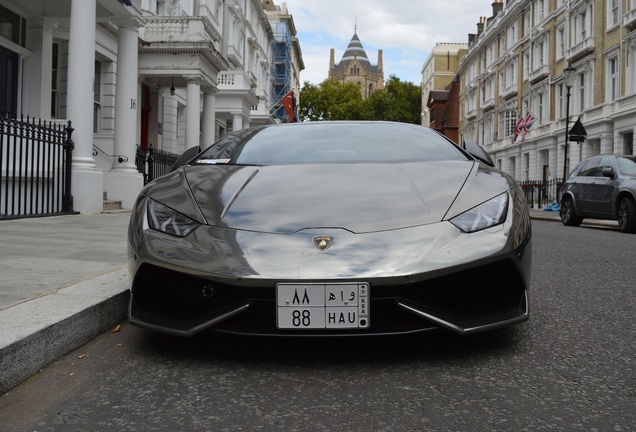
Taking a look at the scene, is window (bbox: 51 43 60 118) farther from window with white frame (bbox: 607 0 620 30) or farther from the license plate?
window with white frame (bbox: 607 0 620 30)

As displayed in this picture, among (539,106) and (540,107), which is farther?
(539,106)

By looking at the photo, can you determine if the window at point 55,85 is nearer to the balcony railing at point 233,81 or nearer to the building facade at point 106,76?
the building facade at point 106,76

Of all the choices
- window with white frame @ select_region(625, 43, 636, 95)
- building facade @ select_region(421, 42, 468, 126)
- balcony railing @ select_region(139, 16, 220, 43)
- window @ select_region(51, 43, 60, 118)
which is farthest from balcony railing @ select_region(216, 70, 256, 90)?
building facade @ select_region(421, 42, 468, 126)

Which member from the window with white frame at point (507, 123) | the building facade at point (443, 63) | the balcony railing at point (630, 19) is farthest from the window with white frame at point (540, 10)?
the building facade at point (443, 63)

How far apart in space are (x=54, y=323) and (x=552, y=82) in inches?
1458

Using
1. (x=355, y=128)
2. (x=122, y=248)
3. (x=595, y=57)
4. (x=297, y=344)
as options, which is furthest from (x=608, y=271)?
(x=595, y=57)

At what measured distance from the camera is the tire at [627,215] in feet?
37.2

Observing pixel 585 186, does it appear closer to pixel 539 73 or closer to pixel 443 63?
pixel 539 73

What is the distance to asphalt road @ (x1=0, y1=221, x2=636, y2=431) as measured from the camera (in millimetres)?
1925

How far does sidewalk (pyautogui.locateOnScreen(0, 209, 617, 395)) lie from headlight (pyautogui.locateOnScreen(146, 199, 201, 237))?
58 cm

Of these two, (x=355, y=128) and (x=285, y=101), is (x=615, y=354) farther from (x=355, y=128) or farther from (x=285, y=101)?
(x=285, y=101)

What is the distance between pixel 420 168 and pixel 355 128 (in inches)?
41.0

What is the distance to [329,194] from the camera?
2848 millimetres

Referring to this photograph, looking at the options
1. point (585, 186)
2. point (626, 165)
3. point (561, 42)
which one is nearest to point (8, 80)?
point (585, 186)
